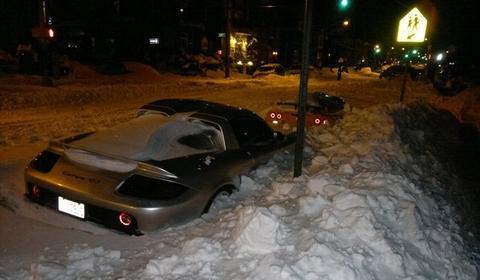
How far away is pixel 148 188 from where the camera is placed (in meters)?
Result: 4.04

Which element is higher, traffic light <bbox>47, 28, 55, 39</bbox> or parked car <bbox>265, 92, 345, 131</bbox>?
traffic light <bbox>47, 28, 55, 39</bbox>

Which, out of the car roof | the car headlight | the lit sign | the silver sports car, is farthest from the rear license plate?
the lit sign

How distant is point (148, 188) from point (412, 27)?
11.0 meters

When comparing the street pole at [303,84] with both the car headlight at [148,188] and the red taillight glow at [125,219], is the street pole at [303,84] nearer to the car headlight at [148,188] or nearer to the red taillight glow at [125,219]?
the car headlight at [148,188]

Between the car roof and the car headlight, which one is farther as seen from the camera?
the car roof

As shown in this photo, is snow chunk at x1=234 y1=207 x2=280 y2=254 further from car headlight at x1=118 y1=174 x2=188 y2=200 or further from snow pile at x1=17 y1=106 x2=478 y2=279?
car headlight at x1=118 y1=174 x2=188 y2=200

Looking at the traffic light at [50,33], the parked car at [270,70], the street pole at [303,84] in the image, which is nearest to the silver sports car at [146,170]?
the street pole at [303,84]

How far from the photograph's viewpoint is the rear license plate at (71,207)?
411cm

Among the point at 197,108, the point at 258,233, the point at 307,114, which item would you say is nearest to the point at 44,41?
the point at 307,114

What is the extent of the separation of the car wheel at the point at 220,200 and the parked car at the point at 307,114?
17.8ft

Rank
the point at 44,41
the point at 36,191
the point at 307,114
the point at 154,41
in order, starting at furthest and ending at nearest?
1. the point at 154,41
2. the point at 44,41
3. the point at 307,114
4. the point at 36,191

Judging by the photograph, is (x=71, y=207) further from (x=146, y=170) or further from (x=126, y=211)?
(x=146, y=170)

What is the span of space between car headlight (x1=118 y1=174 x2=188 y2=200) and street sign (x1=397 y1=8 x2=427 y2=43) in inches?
423

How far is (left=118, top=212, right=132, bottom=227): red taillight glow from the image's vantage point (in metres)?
3.95
